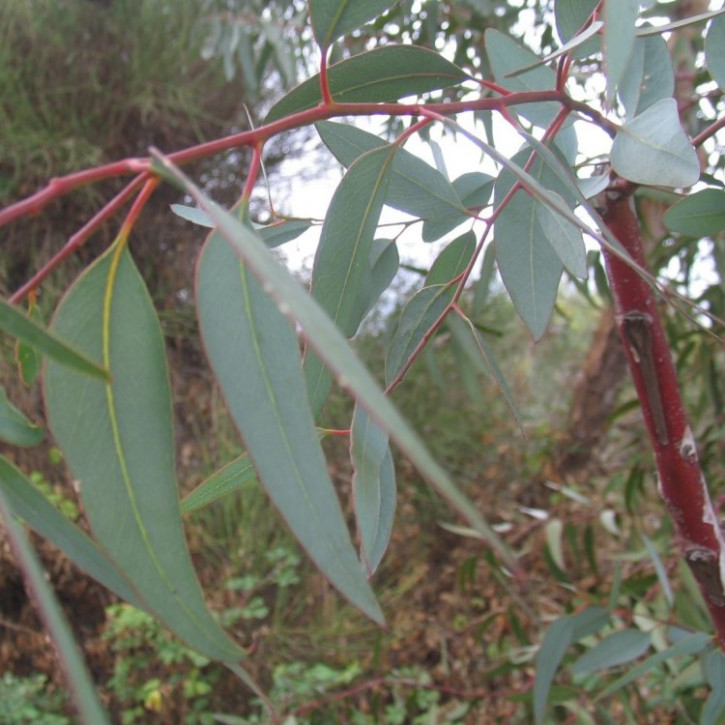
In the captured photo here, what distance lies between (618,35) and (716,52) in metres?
0.14

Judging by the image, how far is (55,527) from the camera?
23cm

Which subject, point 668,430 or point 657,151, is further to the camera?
point 668,430

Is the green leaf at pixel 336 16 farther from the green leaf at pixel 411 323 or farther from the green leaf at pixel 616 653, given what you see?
the green leaf at pixel 616 653

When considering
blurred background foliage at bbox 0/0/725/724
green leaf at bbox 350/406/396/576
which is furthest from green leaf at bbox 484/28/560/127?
blurred background foliage at bbox 0/0/725/724

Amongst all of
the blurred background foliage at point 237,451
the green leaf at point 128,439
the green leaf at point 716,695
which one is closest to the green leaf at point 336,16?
the green leaf at point 128,439

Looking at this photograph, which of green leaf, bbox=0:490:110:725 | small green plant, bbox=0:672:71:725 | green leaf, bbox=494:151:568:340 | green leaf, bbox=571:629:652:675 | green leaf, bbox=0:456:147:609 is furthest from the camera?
small green plant, bbox=0:672:71:725

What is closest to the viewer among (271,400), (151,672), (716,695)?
(271,400)

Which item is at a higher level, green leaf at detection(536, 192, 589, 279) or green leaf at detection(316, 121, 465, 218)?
green leaf at detection(316, 121, 465, 218)

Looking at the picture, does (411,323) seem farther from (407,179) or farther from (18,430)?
(18,430)

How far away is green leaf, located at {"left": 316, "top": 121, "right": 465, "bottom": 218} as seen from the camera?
341 mm

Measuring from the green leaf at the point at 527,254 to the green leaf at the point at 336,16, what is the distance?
0.09m

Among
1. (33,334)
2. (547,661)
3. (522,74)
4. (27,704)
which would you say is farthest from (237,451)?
(33,334)

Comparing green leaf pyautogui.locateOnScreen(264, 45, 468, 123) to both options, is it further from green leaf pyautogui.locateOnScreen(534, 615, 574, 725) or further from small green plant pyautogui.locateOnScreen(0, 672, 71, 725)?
small green plant pyautogui.locateOnScreen(0, 672, 71, 725)

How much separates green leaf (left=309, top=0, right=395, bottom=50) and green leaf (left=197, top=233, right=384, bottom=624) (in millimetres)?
103
